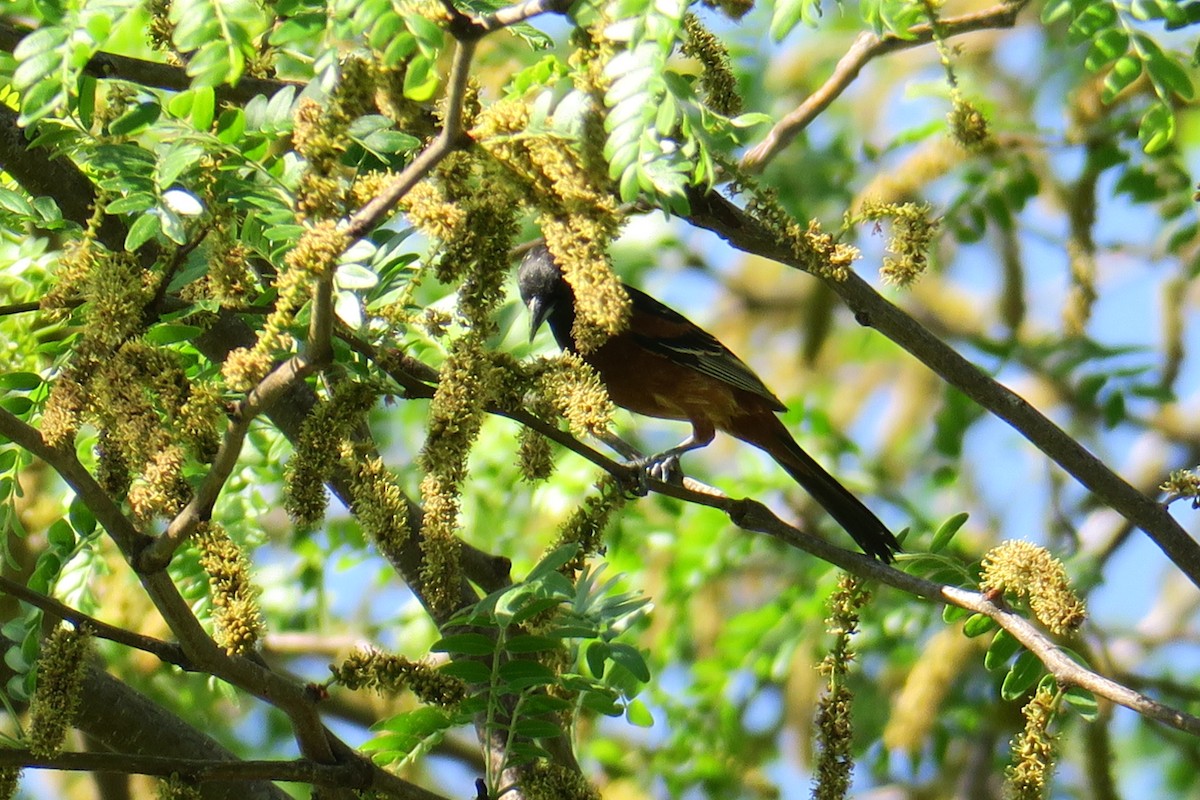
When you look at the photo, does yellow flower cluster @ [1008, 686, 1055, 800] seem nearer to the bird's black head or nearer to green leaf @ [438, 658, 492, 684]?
green leaf @ [438, 658, 492, 684]

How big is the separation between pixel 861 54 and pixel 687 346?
1.81m

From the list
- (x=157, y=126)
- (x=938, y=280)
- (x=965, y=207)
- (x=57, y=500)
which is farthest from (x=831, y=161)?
(x=157, y=126)

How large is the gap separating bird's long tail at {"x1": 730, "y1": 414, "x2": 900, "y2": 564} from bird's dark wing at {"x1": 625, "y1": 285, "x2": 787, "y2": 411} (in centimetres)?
13

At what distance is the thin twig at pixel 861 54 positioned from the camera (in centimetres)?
335

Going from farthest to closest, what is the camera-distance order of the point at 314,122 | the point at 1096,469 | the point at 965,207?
→ the point at 965,207, the point at 1096,469, the point at 314,122

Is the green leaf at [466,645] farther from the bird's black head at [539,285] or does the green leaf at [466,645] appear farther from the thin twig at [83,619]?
the bird's black head at [539,285]

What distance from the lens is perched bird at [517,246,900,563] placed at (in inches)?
201

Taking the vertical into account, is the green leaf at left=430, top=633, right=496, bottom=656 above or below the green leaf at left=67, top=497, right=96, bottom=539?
below

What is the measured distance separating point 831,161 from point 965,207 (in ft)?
2.65

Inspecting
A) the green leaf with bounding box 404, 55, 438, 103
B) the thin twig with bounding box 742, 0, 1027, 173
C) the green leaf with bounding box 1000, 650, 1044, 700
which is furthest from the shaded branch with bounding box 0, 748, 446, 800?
the thin twig with bounding box 742, 0, 1027, 173

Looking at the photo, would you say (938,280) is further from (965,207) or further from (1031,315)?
(965,207)

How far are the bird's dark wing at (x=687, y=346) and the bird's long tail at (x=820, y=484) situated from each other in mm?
132

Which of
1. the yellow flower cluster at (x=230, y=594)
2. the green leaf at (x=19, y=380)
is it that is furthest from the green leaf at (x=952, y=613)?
the green leaf at (x=19, y=380)

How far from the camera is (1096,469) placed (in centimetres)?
326
